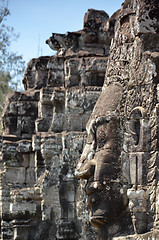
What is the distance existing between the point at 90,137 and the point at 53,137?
4.89m

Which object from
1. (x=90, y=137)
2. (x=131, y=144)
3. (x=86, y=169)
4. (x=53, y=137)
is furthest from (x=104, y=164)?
(x=53, y=137)

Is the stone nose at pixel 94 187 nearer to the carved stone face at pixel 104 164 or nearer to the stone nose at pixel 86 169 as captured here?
the carved stone face at pixel 104 164

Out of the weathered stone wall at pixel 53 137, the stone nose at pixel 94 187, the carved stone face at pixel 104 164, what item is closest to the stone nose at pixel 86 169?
the carved stone face at pixel 104 164

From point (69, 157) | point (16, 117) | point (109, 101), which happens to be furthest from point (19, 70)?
point (109, 101)

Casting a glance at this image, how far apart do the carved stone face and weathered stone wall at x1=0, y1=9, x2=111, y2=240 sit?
207cm

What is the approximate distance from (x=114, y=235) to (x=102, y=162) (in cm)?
83

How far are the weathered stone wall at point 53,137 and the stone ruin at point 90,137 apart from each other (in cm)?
2

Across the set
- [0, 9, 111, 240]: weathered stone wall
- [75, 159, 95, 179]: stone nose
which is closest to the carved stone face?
[75, 159, 95, 179]: stone nose

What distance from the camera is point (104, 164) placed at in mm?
5516

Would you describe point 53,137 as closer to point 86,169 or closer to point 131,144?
point 86,169

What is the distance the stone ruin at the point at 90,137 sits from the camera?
Result: 5.35 metres

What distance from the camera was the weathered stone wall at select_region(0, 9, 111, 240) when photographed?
32.1ft

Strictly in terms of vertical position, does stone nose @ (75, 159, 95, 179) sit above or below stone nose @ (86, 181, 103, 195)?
above

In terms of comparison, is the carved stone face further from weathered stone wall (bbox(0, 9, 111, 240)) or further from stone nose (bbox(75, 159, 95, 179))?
weathered stone wall (bbox(0, 9, 111, 240))
